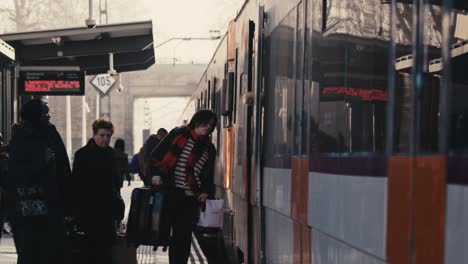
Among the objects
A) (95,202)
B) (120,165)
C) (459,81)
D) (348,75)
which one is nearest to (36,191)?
(95,202)

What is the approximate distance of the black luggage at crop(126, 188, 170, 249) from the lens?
9.58m

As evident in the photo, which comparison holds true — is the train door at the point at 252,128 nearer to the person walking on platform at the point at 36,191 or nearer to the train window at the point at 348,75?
the person walking on platform at the point at 36,191

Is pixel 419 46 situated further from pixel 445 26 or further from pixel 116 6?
pixel 116 6

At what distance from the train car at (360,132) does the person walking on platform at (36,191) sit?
1.45 metres

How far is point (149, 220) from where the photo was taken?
9594 mm

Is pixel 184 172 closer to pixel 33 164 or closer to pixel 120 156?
pixel 33 164

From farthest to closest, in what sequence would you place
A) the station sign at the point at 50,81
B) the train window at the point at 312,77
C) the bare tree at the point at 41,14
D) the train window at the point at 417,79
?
1. the bare tree at the point at 41,14
2. the station sign at the point at 50,81
3. the train window at the point at 312,77
4. the train window at the point at 417,79

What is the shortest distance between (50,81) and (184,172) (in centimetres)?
807

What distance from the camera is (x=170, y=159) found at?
9570mm

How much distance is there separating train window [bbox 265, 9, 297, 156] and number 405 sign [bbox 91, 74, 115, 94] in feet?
87.3

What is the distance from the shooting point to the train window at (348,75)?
459 centimetres

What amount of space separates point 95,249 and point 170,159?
0.93 meters

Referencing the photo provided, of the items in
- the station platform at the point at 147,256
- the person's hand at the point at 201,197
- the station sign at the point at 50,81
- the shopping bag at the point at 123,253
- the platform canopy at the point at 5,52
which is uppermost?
the platform canopy at the point at 5,52

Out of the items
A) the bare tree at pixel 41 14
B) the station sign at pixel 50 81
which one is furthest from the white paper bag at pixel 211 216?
the bare tree at pixel 41 14
